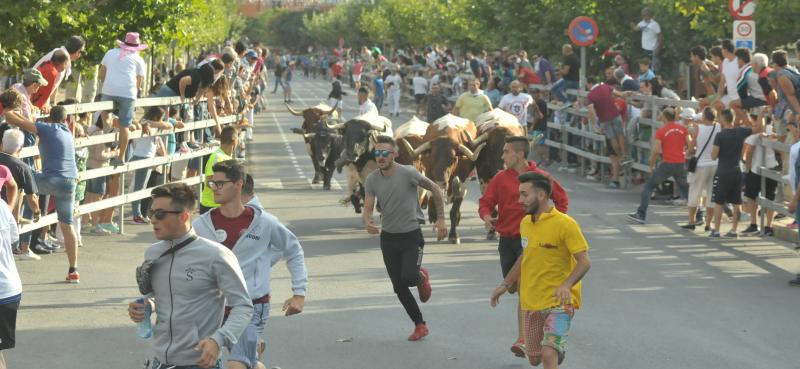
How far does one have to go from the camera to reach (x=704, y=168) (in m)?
18.9

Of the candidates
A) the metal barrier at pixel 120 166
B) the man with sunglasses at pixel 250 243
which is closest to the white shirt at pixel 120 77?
the metal barrier at pixel 120 166

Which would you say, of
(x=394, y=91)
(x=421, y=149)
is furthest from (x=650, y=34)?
(x=394, y=91)

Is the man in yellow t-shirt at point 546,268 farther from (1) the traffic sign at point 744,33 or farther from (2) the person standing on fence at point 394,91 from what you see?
(2) the person standing on fence at point 394,91

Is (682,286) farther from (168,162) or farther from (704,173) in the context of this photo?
(168,162)

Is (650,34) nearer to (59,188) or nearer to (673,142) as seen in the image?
(673,142)

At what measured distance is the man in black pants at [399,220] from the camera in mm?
11703

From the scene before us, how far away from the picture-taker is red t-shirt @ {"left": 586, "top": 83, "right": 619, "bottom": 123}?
24.5m

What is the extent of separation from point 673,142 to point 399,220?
8.47 m

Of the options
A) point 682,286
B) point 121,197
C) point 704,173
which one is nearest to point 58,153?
point 121,197

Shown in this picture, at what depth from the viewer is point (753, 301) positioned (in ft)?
45.1

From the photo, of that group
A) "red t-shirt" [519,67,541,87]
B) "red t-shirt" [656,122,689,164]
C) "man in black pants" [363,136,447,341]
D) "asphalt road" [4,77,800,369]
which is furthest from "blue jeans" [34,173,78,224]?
"red t-shirt" [519,67,541,87]

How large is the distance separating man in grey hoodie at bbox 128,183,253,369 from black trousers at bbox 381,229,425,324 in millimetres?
4696

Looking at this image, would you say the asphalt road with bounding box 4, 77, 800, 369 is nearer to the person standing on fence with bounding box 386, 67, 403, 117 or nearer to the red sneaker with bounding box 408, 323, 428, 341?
the red sneaker with bounding box 408, 323, 428, 341

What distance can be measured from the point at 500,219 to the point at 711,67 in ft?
41.7
